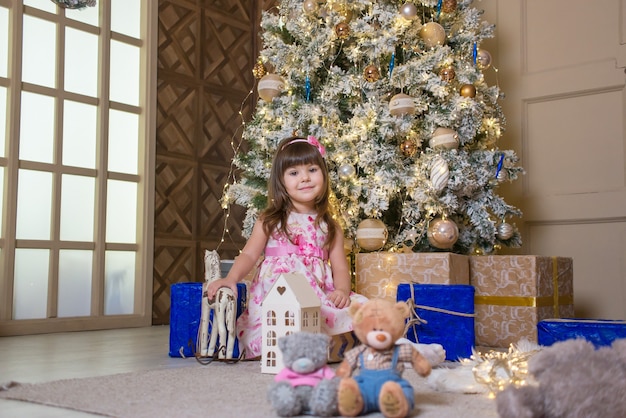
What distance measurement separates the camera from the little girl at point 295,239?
2.47 meters

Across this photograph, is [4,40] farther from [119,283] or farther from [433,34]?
[433,34]

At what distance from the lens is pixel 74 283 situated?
3770 mm

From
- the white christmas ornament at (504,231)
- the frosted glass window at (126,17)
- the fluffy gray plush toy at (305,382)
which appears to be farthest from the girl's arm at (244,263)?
the frosted glass window at (126,17)

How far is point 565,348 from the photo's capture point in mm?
1327

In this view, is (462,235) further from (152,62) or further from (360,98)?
(152,62)

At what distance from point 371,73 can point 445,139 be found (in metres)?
0.46

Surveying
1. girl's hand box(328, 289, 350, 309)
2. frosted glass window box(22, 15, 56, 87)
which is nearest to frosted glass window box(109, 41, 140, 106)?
frosted glass window box(22, 15, 56, 87)

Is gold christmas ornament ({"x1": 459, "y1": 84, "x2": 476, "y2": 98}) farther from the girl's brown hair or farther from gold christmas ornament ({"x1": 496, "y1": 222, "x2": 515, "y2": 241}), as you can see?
the girl's brown hair

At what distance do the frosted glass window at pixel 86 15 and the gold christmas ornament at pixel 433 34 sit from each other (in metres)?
1.88

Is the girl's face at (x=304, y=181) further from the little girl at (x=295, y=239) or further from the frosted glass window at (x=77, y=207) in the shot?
the frosted glass window at (x=77, y=207)

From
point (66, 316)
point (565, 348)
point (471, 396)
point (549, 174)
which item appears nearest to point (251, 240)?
point (471, 396)

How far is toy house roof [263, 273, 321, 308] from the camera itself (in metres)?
2.04

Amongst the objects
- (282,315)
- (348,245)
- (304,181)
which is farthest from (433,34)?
(282,315)

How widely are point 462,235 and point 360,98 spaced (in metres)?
0.82
